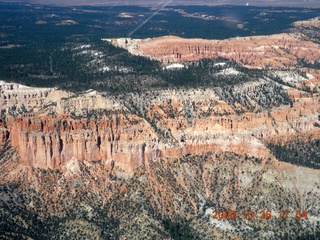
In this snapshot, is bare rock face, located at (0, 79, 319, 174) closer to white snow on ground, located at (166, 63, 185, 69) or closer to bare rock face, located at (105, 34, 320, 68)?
white snow on ground, located at (166, 63, 185, 69)

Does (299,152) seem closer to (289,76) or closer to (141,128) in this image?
(141,128)

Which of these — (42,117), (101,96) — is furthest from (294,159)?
(42,117)

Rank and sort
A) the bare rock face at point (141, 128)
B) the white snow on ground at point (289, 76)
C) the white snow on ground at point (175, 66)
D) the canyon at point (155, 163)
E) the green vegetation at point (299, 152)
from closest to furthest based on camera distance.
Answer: the canyon at point (155, 163) < the bare rock face at point (141, 128) < the green vegetation at point (299, 152) < the white snow on ground at point (289, 76) < the white snow on ground at point (175, 66)

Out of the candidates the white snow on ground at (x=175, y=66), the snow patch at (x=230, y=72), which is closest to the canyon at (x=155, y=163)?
the snow patch at (x=230, y=72)

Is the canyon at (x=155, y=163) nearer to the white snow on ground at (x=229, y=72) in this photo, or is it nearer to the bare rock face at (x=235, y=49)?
the white snow on ground at (x=229, y=72)

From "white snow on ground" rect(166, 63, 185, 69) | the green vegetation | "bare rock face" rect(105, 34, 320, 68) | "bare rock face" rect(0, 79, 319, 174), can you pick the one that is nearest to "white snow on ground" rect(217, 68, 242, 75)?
"white snow on ground" rect(166, 63, 185, 69)

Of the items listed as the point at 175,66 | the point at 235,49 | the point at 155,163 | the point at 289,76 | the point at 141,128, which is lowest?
the point at 235,49

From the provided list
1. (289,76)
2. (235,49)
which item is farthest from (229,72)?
(235,49)

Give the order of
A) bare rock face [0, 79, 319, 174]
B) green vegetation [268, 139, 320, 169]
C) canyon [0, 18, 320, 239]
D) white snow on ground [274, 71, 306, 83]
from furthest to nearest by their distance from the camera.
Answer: white snow on ground [274, 71, 306, 83] < green vegetation [268, 139, 320, 169] < bare rock face [0, 79, 319, 174] < canyon [0, 18, 320, 239]

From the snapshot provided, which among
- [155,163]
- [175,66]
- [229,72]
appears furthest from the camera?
[175,66]

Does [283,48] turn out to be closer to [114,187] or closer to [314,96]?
[314,96]

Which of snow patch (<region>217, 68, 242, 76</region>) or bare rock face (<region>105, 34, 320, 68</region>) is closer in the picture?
snow patch (<region>217, 68, 242, 76</region>)
